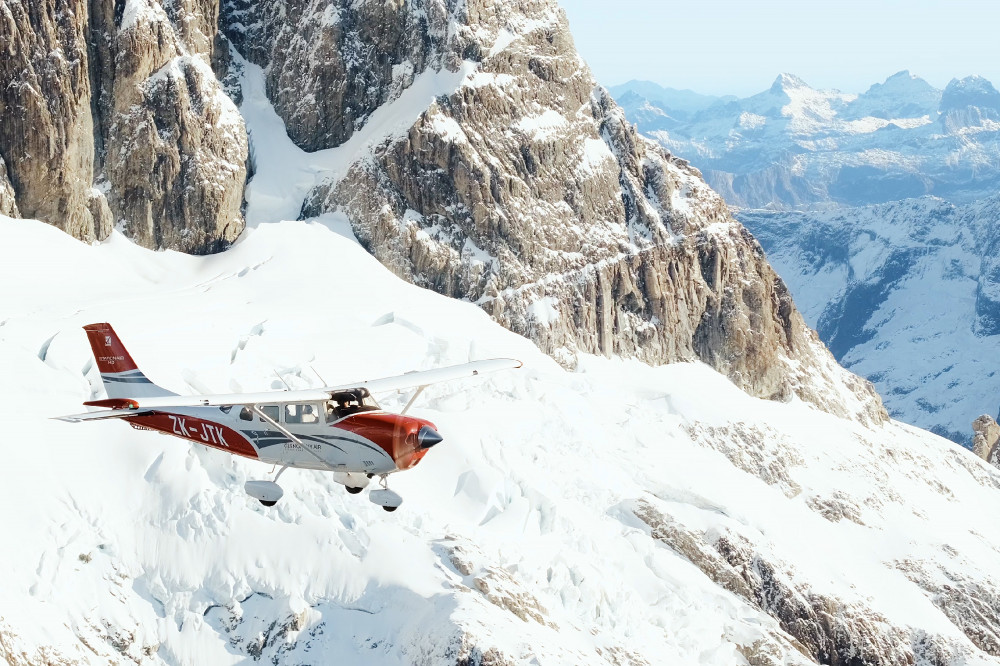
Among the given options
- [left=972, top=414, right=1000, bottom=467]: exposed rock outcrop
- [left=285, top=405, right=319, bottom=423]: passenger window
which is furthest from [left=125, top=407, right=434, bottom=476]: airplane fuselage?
[left=972, top=414, right=1000, bottom=467]: exposed rock outcrop

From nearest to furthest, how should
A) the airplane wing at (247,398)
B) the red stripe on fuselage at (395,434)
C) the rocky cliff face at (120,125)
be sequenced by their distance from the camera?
the airplane wing at (247,398) → the red stripe on fuselage at (395,434) → the rocky cliff face at (120,125)

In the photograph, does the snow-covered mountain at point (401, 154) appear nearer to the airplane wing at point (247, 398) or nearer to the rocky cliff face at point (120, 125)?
the rocky cliff face at point (120, 125)

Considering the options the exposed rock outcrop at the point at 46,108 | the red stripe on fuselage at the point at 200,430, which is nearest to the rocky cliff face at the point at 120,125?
the exposed rock outcrop at the point at 46,108

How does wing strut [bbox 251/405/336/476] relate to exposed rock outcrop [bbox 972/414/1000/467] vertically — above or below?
above

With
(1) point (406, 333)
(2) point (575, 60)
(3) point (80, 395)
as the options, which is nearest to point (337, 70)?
(2) point (575, 60)

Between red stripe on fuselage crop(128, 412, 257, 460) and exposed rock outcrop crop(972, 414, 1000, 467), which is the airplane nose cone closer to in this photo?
red stripe on fuselage crop(128, 412, 257, 460)

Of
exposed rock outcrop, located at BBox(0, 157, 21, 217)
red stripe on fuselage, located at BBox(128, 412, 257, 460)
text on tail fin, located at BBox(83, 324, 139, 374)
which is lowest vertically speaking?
exposed rock outcrop, located at BBox(0, 157, 21, 217)

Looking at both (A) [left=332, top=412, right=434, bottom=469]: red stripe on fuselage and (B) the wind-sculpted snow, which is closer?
(A) [left=332, top=412, right=434, bottom=469]: red stripe on fuselage
